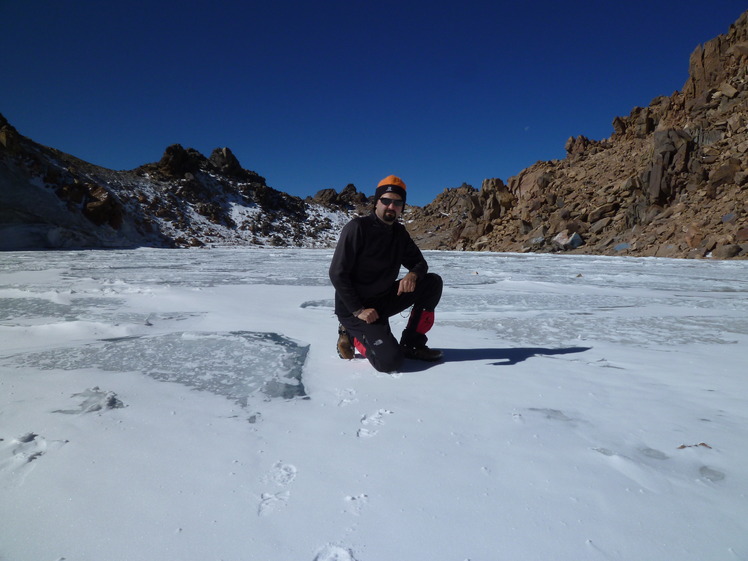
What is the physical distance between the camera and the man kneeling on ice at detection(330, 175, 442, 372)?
2.28m

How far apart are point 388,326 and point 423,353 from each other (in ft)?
0.89

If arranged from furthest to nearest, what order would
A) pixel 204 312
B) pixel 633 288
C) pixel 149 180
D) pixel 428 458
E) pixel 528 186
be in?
pixel 149 180, pixel 528 186, pixel 633 288, pixel 204 312, pixel 428 458

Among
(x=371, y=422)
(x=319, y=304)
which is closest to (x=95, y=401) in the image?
(x=371, y=422)

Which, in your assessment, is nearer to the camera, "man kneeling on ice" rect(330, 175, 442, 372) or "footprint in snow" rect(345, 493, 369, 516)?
"footprint in snow" rect(345, 493, 369, 516)

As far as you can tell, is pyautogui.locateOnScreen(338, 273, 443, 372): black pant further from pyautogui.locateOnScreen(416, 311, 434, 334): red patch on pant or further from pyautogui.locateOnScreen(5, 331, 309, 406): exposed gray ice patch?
pyautogui.locateOnScreen(5, 331, 309, 406): exposed gray ice patch

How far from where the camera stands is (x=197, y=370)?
2.09 metres

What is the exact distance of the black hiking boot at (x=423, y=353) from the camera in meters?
2.41

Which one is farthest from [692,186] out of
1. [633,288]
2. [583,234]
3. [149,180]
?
[149,180]

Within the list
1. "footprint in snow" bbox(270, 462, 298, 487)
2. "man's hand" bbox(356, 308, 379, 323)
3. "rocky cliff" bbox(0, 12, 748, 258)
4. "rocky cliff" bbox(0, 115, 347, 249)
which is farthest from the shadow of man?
"rocky cliff" bbox(0, 115, 347, 249)

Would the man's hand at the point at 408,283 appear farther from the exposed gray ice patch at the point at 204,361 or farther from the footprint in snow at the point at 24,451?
the footprint in snow at the point at 24,451

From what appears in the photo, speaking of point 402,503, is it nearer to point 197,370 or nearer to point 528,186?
point 197,370

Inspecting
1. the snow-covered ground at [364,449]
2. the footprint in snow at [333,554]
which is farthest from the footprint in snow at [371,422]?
the footprint in snow at [333,554]

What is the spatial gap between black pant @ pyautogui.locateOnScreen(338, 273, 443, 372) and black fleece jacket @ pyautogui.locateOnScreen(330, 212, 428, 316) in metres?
0.06

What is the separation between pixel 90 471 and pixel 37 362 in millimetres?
1367
